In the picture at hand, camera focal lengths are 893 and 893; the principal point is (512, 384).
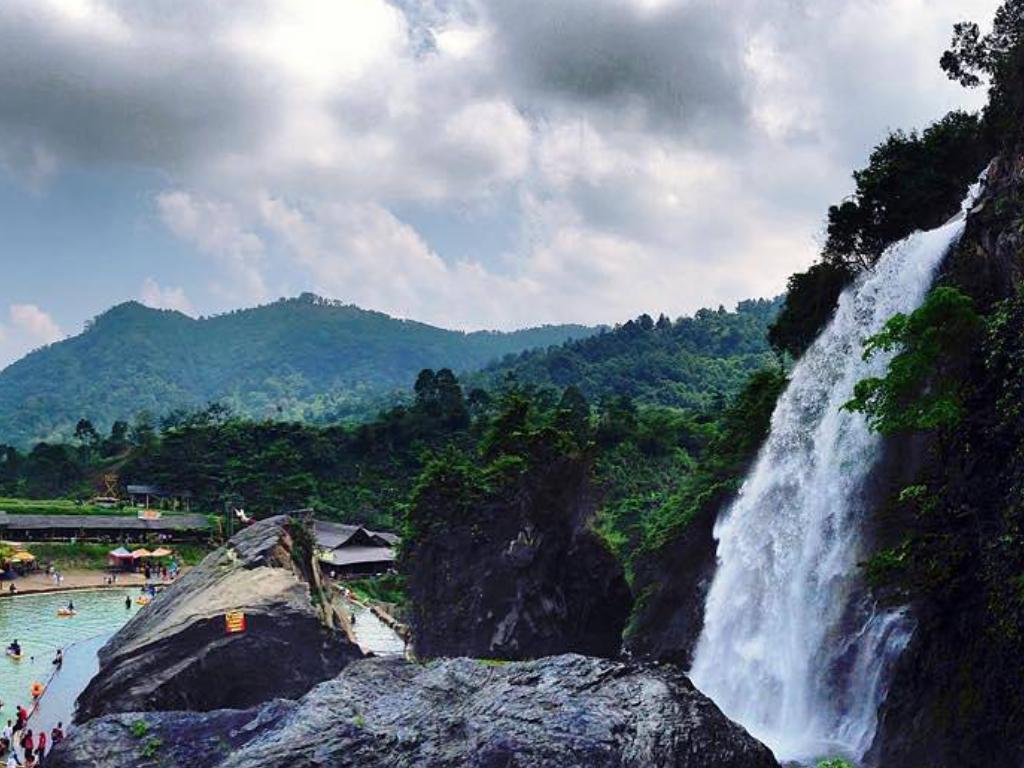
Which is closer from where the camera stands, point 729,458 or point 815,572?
point 815,572

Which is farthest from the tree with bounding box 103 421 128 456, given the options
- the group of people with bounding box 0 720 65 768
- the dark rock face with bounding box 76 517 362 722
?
the dark rock face with bounding box 76 517 362 722

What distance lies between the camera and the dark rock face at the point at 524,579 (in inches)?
1631

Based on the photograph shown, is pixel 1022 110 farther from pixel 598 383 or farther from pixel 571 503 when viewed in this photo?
pixel 598 383

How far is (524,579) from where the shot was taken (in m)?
41.9

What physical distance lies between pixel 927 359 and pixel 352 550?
6309 centimetres

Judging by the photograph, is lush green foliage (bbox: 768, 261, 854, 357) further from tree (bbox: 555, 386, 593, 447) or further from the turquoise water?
the turquoise water

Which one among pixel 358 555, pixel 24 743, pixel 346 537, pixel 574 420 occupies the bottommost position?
pixel 24 743

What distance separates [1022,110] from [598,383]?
155 m

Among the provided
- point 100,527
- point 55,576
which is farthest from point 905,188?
point 100,527

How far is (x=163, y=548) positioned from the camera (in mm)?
78938

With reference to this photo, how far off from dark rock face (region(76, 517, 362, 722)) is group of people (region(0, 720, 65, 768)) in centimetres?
184

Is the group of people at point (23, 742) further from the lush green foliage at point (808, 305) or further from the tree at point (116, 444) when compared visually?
the tree at point (116, 444)

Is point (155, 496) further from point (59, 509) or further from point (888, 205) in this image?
point (888, 205)

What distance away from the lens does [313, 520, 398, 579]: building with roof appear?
247 ft
